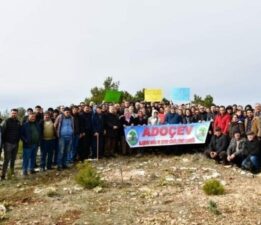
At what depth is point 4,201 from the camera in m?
14.5

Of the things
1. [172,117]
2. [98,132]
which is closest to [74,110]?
[98,132]

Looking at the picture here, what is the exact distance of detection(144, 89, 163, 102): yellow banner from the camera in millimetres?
23750

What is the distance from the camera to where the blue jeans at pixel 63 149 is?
1799 centimetres

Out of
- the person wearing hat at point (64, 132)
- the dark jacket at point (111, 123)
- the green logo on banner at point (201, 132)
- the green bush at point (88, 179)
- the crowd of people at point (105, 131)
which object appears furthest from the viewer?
the green logo on banner at point (201, 132)

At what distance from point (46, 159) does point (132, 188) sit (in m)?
4.32

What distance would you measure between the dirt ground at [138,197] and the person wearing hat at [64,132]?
1.45ft

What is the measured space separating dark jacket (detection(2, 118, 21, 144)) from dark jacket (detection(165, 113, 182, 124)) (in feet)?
17.9

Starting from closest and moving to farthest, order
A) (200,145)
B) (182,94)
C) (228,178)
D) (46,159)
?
(228,178) → (46,159) → (200,145) → (182,94)

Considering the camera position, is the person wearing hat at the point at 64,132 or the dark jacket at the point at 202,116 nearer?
the person wearing hat at the point at 64,132

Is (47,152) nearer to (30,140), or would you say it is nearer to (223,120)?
(30,140)

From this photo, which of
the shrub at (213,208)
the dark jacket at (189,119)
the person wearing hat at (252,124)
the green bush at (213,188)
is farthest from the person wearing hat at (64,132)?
the shrub at (213,208)

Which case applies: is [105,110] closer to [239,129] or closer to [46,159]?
[46,159]

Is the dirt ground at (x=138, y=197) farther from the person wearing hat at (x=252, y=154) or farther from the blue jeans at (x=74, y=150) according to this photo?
the blue jeans at (x=74, y=150)

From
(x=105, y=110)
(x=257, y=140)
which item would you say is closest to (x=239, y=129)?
(x=257, y=140)
